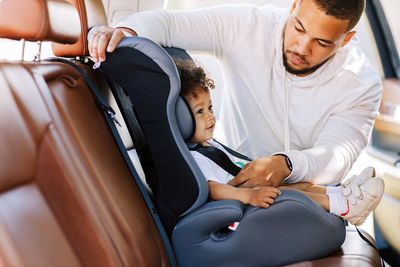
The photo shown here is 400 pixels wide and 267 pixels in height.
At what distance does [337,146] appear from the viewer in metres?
1.61

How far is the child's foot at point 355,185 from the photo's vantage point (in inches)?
50.1

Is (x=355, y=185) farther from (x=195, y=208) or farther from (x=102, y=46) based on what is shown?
(x=102, y=46)

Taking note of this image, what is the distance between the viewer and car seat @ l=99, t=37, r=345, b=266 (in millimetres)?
1103

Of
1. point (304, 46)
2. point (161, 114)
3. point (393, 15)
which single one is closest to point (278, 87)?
point (304, 46)

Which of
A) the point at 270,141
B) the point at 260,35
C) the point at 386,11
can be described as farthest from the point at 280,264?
the point at 386,11

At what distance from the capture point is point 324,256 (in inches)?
45.7

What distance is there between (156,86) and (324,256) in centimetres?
64

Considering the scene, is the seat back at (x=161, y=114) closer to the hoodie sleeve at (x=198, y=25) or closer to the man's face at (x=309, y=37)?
the hoodie sleeve at (x=198, y=25)

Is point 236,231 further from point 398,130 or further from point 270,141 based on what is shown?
point 398,130

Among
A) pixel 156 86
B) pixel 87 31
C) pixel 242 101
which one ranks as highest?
pixel 87 31

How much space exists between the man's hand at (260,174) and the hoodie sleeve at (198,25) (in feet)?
1.77

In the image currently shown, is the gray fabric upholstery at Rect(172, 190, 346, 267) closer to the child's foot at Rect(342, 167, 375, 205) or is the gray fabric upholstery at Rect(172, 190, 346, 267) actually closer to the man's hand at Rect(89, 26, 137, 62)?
the child's foot at Rect(342, 167, 375, 205)

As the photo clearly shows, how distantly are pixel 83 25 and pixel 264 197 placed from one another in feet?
2.34

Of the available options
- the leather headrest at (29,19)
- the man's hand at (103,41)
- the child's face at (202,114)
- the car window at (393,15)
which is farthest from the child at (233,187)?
the car window at (393,15)
